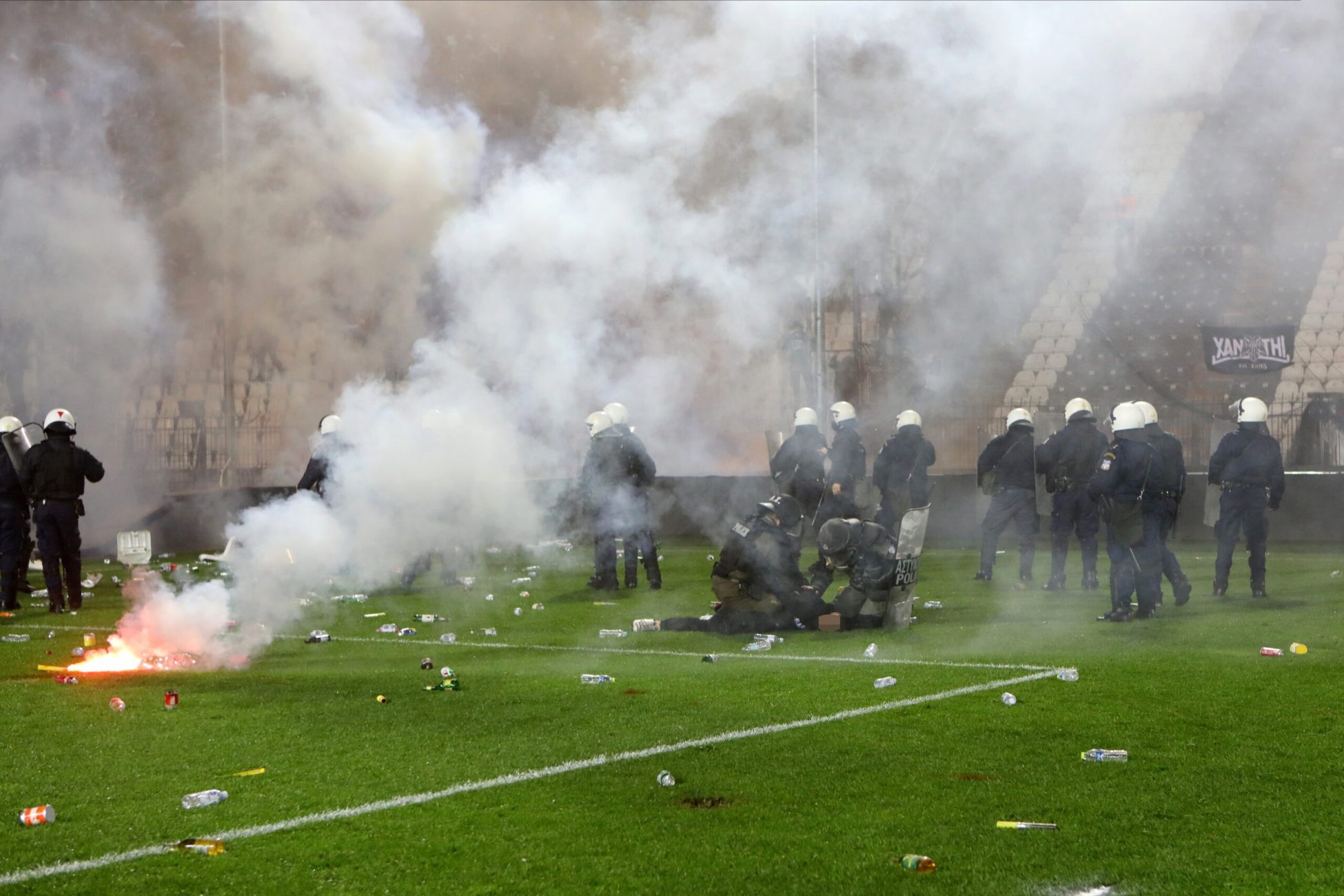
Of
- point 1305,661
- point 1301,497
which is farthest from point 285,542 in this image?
point 1301,497

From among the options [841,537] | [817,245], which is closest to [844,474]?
[841,537]

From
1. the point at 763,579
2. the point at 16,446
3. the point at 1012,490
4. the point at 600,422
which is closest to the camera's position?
the point at 763,579

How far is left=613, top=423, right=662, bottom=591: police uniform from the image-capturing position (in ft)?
50.4

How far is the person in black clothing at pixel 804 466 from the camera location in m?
15.6

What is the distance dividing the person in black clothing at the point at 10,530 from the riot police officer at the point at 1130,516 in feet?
35.8

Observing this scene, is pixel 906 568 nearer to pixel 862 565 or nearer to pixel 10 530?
pixel 862 565

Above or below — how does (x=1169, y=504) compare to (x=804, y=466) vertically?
below

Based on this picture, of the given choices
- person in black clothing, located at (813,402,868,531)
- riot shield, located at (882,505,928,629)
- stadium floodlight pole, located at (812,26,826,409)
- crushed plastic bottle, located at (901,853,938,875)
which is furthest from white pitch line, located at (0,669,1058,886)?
stadium floodlight pole, located at (812,26,826,409)

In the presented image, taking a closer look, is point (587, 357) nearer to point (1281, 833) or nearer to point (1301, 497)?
point (1301, 497)

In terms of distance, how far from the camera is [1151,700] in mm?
7988

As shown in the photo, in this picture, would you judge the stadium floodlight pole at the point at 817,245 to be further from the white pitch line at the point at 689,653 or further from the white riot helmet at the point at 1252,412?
the white pitch line at the point at 689,653

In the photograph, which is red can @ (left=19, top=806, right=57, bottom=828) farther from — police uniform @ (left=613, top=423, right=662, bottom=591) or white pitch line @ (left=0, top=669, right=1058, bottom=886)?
police uniform @ (left=613, top=423, right=662, bottom=591)

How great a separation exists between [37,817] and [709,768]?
2.75m

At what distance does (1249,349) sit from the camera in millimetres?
30734
